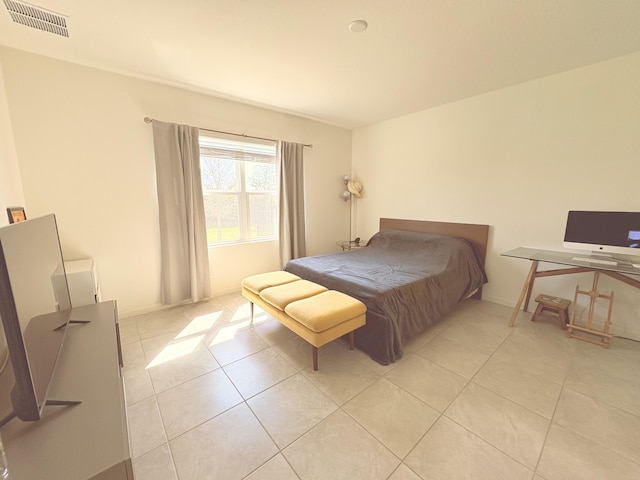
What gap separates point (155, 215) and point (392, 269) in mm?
2658

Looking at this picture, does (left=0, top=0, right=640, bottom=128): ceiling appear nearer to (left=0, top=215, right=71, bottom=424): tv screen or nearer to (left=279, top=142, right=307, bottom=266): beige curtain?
(left=279, top=142, right=307, bottom=266): beige curtain

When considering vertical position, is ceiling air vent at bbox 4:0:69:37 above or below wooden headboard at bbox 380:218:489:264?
above

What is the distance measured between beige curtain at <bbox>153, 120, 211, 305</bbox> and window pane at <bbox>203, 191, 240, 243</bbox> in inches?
9.0

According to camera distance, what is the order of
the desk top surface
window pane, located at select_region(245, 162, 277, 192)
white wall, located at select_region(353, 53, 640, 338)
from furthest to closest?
window pane, located at select_region(245, 162, 277, 192) < white wall, located at select_region(353, 53, 640, 338) < the desk top surface

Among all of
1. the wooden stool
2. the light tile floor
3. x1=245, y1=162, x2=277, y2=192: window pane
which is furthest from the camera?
x1=245, y1=162, x2=277, y2=192: window pane

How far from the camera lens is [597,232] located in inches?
89.3

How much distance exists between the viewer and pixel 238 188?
3.42 metres

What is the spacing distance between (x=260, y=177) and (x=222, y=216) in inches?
30.6

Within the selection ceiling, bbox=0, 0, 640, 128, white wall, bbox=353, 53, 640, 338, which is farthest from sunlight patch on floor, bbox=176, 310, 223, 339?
white wall, bbox=353, 53, 640, 338

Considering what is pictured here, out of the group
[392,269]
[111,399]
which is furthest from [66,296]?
[392,269]

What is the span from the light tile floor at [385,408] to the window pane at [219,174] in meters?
1.78

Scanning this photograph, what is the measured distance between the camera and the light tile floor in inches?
48.5

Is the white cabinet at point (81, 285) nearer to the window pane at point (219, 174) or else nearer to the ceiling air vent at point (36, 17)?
the window pane at point (219, 174)

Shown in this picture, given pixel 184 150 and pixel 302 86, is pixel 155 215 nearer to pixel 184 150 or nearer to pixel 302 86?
pixel 184 150
